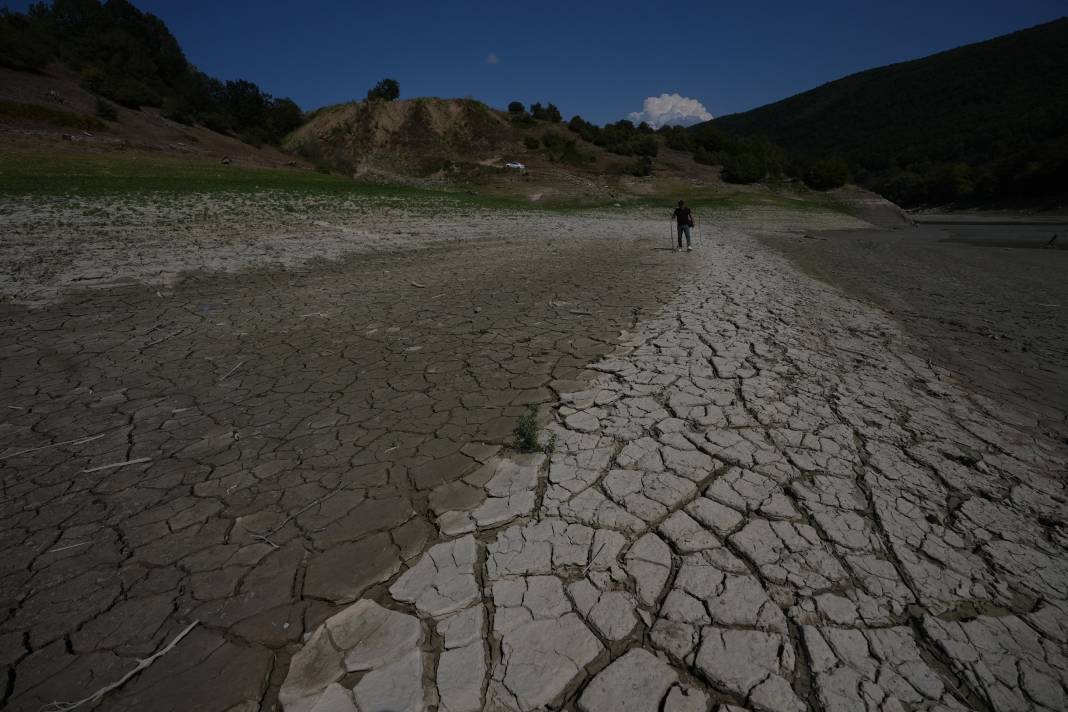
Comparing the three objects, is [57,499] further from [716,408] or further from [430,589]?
[716,408]

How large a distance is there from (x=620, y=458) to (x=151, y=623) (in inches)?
93.9

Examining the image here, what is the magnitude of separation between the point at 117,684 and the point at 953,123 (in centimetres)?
10420

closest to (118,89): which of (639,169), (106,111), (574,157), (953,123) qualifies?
(106,111)

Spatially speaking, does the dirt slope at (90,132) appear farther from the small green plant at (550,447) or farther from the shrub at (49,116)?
the small green plant at (550,447)

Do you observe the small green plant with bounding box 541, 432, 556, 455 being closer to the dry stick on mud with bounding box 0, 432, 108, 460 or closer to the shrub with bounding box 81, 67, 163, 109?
the dry stick on mud with bounding box 0, 432, 108, 460

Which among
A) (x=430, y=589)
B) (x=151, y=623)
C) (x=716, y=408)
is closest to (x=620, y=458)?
(x=716, y=408)

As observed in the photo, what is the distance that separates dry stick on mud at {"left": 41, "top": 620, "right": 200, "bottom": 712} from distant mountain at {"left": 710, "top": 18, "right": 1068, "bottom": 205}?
57.1 m

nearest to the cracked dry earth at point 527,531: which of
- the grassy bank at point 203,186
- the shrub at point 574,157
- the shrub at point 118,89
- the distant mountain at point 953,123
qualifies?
the grassy bank at point 203,186

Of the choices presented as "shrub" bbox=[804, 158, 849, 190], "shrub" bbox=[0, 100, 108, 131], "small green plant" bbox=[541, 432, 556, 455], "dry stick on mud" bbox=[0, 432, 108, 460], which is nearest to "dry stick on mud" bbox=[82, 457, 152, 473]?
"dry stick on mud" bbox=[0, 432, 108, 460]

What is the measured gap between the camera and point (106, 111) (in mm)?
30797

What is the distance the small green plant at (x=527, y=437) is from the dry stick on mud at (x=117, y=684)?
71.3 inches

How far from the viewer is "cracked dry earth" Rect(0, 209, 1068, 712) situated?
1.64 meters

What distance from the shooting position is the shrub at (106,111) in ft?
100

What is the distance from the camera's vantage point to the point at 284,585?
201 cm
